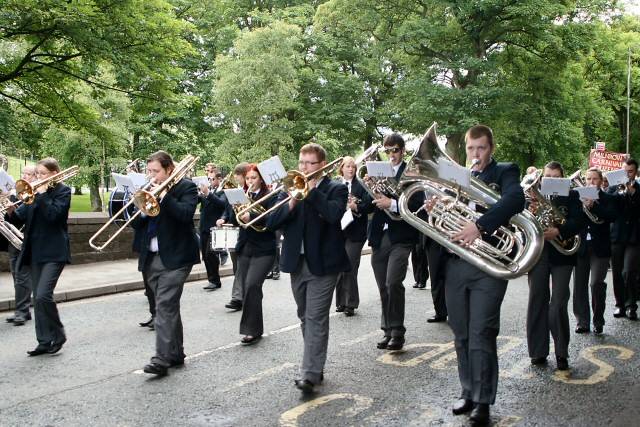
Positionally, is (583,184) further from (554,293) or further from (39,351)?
(39,351)

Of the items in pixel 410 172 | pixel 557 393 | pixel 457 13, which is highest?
pixel 457 13

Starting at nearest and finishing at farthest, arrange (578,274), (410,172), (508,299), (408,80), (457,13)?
(410,172) → (578,274) → (508,299) → (457,13) → (408,80)

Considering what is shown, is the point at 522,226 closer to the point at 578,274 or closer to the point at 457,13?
the point at 578,274

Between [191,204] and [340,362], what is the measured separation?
2037 mm

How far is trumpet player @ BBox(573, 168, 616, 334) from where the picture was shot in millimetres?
7926

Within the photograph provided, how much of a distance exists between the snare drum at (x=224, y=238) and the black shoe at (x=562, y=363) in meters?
4.46

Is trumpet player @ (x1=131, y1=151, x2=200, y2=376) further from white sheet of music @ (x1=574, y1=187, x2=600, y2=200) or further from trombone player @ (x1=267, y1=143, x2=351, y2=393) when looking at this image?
white sheet of music @ (x1=574, y1=187, x2=600, y2=200)

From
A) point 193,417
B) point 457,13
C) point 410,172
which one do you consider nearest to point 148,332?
point 193,417

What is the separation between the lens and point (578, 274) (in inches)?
313

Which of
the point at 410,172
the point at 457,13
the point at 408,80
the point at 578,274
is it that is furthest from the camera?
the point at 408,80

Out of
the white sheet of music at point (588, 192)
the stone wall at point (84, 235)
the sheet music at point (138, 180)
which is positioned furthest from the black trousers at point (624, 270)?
the stone wall at point (84, 235)

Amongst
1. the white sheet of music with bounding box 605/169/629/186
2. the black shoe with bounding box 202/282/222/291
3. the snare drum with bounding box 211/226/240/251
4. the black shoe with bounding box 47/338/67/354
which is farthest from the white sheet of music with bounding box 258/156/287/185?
the black shoe with bounding box 202/282/222/291

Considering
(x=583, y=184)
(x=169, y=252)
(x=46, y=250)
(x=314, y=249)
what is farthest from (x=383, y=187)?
(x=46, y=250)

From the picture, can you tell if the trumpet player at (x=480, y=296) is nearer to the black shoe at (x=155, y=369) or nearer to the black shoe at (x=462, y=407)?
the black shoe at (x=462, y=407)
